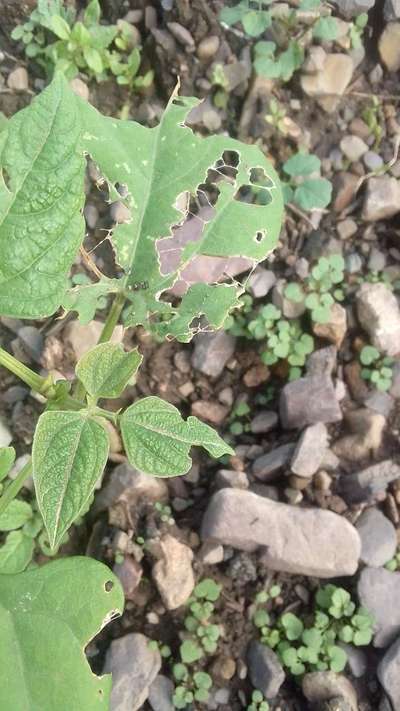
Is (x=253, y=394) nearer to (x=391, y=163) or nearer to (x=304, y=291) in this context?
(x=304, y=291)

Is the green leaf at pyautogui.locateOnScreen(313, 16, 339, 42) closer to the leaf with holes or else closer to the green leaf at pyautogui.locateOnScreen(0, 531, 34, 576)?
the leaf with holes

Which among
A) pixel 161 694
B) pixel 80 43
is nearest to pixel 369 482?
pixel 161 694

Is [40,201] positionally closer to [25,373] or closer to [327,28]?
[25,373]

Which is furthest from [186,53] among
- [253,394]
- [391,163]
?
[253,394]

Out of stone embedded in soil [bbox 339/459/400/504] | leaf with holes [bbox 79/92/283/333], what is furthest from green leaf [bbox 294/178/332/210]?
stone embedded in soil [bbox 339/459/400/504]

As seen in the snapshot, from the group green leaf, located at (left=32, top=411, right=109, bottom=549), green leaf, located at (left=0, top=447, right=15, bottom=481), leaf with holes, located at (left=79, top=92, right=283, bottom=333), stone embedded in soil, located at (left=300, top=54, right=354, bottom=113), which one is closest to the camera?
green leaf, located at (left=32, top=411, right=109, bottom=549)

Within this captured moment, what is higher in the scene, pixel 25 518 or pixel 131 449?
pixel 131 449
